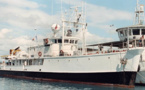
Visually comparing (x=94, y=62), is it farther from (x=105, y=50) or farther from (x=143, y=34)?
(x=143, y=34)

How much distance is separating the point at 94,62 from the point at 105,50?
90.8 inches

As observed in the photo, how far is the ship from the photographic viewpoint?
28375 millimetres

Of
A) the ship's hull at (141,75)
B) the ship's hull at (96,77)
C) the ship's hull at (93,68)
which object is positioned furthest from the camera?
the ship's hull at (141,75)

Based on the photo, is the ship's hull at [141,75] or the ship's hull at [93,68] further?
the ship's hull at [141,75]

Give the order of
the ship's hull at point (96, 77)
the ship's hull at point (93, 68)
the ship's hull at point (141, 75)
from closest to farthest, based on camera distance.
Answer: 1. the ship's hull at point (93, 68)
2. the ship's hull at point (96, 77)
3. the ship's hull at point (141, 75)

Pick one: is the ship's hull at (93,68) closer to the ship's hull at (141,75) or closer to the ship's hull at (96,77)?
the ship's hull at (96,77)

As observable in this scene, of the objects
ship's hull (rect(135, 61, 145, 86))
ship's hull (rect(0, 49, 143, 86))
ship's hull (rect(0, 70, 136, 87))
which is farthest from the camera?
ship's hull (rect(135, 61, 145, 86))

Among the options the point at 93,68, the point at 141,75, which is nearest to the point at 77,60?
the point at 93,68

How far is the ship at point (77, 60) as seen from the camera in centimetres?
2838

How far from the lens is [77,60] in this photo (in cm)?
3216

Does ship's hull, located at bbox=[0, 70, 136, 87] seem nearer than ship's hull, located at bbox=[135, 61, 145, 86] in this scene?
Yes

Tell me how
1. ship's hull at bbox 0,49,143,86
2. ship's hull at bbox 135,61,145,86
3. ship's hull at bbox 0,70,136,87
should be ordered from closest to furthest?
ship's hull at bbox 0,49,143,86, ship's hull at bbox 0,70,136,87, ship's hull at bbox 135,61,145,86

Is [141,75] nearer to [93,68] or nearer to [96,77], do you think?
[96,77]

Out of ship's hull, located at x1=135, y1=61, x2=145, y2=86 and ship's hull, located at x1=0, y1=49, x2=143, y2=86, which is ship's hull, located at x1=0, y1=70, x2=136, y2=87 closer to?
ship's hull, located at x1=0, y1=49, x2=143, y2=86
